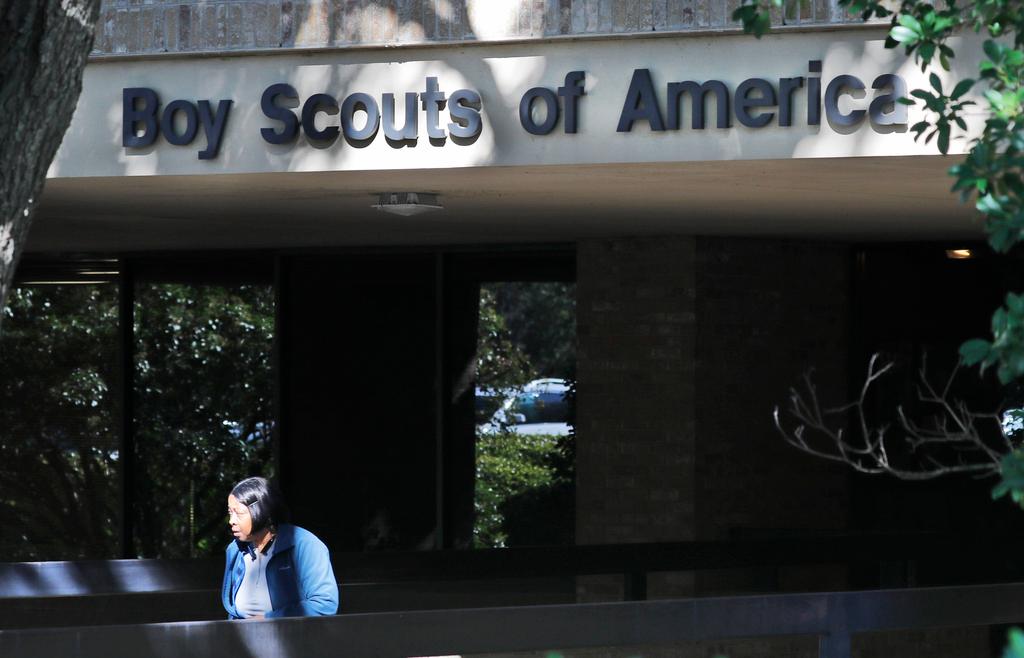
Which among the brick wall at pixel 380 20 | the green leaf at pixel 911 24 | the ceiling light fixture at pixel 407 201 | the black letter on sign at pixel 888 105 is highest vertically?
the brick wall at pixel 380 20

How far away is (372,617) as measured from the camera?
4.80 meters

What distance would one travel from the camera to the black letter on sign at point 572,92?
7.04 metres

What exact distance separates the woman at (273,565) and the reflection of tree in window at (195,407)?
6312 millimetres

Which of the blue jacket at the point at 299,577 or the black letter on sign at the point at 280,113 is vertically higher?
the black letter on sign at the point at 280,113

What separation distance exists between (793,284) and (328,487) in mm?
Result: 3818

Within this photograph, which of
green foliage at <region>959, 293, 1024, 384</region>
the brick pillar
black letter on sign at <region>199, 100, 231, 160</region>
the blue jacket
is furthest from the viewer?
the brick pillar

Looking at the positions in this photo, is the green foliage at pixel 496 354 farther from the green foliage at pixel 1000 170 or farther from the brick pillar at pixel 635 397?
the green foliage at pixel 1000 170

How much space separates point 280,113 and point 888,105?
2.79 metres

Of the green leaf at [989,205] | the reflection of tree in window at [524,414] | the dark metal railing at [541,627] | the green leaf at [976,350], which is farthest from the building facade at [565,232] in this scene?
the green leaf at [976,350]

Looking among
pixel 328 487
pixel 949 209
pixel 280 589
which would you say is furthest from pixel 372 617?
pixel 328 487

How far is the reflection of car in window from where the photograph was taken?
11414 mm

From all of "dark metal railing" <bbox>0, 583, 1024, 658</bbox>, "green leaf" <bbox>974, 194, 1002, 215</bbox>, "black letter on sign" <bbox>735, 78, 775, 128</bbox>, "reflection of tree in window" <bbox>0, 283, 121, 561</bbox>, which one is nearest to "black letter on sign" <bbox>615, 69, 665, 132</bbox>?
"black letter on sign" <bbox>735, 78, 775, 128</bbox>

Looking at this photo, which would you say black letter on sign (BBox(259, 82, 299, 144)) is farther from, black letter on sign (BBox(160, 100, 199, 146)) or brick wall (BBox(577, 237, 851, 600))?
brick wall (BBox(577, 237, 851, 600))

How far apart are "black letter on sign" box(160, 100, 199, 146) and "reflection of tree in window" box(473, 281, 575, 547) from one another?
4.36m
